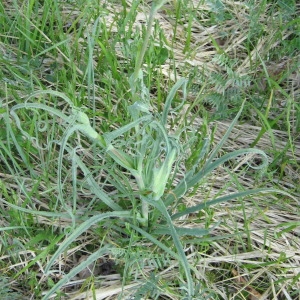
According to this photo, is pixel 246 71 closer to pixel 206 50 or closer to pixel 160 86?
pixel 206 50

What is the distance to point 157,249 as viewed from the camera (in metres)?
1.36

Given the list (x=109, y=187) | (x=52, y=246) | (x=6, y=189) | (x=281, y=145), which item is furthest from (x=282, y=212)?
(x=6, y=189)

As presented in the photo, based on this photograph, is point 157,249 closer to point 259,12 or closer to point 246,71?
point 246,71

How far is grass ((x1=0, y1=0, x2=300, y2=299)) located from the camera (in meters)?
1.26

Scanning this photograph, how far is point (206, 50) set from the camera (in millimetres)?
1865

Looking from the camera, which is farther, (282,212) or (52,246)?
(282,212)

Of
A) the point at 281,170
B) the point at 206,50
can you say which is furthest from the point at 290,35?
the point at 281,170

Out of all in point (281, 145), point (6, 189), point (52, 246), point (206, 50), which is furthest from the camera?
point (206, 50)

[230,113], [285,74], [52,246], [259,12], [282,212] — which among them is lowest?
[52,246]

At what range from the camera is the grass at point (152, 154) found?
126 cm

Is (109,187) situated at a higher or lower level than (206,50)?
lower

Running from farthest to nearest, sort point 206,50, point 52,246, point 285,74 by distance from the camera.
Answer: point 206,50
point 285,74
point 52,246

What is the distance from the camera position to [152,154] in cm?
120

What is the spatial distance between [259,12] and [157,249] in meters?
0.93
